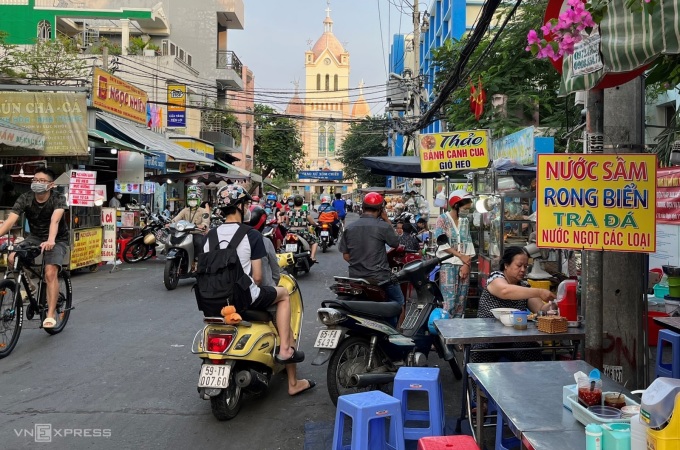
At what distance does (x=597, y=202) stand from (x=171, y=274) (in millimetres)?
8776

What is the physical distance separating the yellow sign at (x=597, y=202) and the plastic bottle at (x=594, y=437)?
6.62 feet

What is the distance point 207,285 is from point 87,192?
28.8 feet

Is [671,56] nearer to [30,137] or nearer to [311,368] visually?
[311,368]

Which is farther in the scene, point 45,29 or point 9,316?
point 45,29

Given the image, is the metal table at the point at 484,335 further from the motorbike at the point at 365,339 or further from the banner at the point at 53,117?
the banner at the point at 53,117

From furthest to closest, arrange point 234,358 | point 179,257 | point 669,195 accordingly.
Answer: point 179,257 → point 669,195 → point 234,358

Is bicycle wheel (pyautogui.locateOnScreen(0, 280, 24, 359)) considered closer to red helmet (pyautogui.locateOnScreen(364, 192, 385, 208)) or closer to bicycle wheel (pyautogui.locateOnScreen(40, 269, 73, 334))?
bicycle wheel (pyautogui.locateOnScreen(40, 269, 73, 334))

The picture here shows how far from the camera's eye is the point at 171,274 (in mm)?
11688

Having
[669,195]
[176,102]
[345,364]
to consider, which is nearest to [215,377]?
[345,364]

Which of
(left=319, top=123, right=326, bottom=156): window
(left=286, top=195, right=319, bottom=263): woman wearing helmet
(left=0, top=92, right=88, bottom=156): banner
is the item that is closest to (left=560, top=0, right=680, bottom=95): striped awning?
(left=286, top=195, right=319, bottom=263): woman wearing helmet

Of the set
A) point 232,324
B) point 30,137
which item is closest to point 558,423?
point 232,324

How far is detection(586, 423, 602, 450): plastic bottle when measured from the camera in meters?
2.54

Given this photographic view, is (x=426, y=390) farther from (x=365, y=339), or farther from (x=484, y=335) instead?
(x=365, y=339)

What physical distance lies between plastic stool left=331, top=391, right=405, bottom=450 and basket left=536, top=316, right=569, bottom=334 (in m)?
1.32
